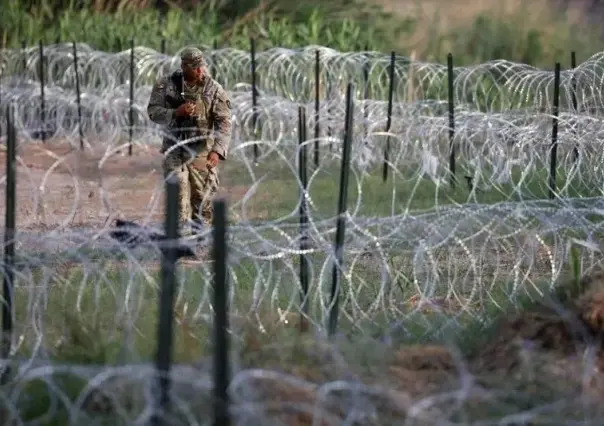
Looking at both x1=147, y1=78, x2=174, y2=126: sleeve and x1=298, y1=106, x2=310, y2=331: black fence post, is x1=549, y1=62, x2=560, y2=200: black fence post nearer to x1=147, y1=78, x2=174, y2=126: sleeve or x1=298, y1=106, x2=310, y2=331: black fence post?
x1=147, y1=78, x2=174, y2=126: sleeve

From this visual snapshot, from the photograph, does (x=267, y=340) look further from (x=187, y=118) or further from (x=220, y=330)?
(x=187, y=118)

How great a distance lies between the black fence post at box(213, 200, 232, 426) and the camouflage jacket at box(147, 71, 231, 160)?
522 centimetres

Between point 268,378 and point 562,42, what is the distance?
78.1ft

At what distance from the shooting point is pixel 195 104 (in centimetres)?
998

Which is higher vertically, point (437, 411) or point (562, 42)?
point (562, 42)

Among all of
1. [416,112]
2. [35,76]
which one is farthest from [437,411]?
[35,76]

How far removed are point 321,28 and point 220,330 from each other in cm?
2116

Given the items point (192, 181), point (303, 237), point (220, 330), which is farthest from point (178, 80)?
point (220, 330)

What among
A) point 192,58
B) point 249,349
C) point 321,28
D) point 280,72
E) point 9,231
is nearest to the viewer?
point 249,349

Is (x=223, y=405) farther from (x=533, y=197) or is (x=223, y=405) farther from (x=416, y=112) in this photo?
(x=416, y=112)

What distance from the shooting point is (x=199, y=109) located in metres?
9.99

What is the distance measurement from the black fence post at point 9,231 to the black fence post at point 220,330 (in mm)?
1485

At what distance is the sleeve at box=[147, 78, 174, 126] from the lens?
9977 millimetres

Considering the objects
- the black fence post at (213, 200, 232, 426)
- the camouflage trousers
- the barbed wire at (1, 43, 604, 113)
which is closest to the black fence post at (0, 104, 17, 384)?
the black fence post at (213, 200, 232, 426)
